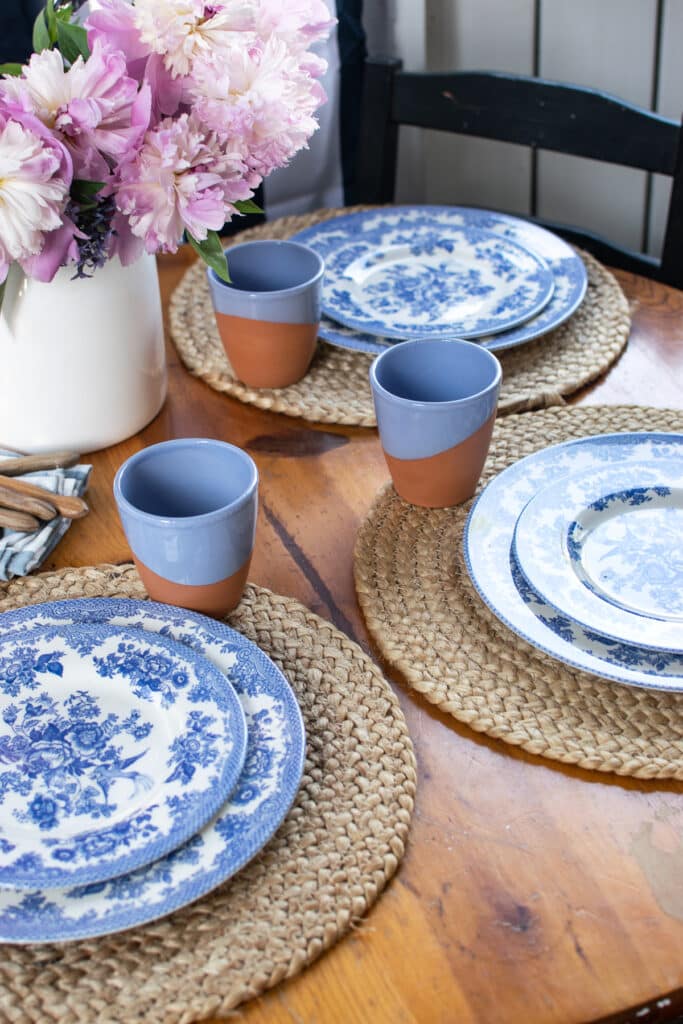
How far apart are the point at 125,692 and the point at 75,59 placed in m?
0.46

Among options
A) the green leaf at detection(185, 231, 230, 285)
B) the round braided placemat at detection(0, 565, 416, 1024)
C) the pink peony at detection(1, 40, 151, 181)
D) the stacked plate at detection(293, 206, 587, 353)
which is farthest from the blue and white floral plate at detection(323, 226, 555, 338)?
the round braided placemat at detection(0, 565, 416, 1024)

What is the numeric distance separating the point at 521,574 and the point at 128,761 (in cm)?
30

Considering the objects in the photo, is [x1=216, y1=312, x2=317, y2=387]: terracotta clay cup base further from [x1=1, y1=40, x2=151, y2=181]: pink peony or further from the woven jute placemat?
[x1=1, y1=40, x2=151, y2=181]: pink peony

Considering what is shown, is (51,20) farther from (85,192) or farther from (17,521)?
(17,521)

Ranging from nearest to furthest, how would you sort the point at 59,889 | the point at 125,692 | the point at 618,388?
the point at 59,889, the point at 125,692, the point at 618,388

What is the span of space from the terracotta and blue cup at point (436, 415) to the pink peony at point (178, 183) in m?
0.18

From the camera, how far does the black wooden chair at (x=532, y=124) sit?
4.12 feet

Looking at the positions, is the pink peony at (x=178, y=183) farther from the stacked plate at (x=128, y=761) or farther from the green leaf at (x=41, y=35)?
the stacked plate at (x=128, y=761)

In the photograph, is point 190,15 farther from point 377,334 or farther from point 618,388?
point 618,388

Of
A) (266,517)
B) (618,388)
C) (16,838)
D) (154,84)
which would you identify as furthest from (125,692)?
(618,388)

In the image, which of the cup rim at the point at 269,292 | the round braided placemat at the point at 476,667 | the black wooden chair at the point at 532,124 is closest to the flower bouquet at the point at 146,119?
the cup rim at the point at 269,292

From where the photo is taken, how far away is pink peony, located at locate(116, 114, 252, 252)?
0.75 metres

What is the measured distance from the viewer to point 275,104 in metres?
0.77

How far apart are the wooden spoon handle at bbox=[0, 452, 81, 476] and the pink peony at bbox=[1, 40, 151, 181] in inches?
10.0
